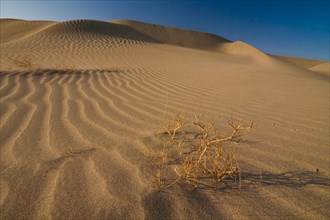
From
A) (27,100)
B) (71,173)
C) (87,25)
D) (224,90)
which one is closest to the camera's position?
(71,173)

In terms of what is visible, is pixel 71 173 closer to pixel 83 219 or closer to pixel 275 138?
pixel 83 219

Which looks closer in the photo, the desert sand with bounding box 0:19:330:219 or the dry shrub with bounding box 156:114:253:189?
the desert sand with bounding box 0:19:330:219

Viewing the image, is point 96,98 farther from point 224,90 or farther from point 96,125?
point 224,90

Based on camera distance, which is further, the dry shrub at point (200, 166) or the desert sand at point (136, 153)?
the dry shrub at point (200, 166)

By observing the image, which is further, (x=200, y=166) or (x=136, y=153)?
(x=136, y=153)

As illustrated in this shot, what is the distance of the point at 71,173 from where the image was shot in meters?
1.30

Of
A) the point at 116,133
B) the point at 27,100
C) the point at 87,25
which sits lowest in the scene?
the point at 116,133

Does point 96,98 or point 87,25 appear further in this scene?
point 87,25

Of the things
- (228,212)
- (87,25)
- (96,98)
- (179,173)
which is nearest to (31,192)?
(179,173)

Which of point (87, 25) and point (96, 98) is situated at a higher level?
point (87, 25)

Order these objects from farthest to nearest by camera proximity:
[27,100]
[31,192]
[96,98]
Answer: [96,98] → [27,100] → [31,192]

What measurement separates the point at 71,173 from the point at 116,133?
0.59m

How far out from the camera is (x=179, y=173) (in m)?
1.31

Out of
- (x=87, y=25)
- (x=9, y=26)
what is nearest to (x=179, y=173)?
(x=87, y=25)
